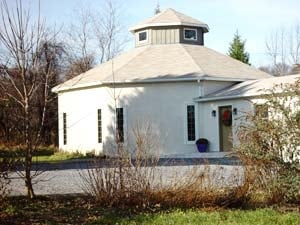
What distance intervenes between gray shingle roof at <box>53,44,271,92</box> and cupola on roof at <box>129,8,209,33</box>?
1.17 metres

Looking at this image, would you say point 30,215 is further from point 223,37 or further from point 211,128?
point 223,37

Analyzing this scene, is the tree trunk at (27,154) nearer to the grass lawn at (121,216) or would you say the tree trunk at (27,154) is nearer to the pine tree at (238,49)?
the grass lawn at (121,216)

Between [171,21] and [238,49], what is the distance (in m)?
13.3

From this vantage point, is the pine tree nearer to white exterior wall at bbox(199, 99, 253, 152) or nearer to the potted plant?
white exterior wall at bbox(199, 99, 253, 152)

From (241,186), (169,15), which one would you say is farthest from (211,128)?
(241,186)

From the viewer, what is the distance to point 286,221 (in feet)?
25.7

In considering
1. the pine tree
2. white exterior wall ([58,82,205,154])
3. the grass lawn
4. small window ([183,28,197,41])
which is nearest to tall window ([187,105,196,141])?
white exterior wall ([58,82,205,154])

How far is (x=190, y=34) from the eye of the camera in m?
27.4

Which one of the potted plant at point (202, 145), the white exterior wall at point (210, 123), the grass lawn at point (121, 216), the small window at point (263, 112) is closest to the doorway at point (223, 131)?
the white exterior wall at point (210, 123)

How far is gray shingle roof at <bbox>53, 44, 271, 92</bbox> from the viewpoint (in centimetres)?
2248

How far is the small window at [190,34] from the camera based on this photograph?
2711 cm

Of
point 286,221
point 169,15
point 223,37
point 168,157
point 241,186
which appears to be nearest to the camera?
point 286,221

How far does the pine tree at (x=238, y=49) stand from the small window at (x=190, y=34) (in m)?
11.5

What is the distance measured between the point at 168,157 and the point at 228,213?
12577mm
